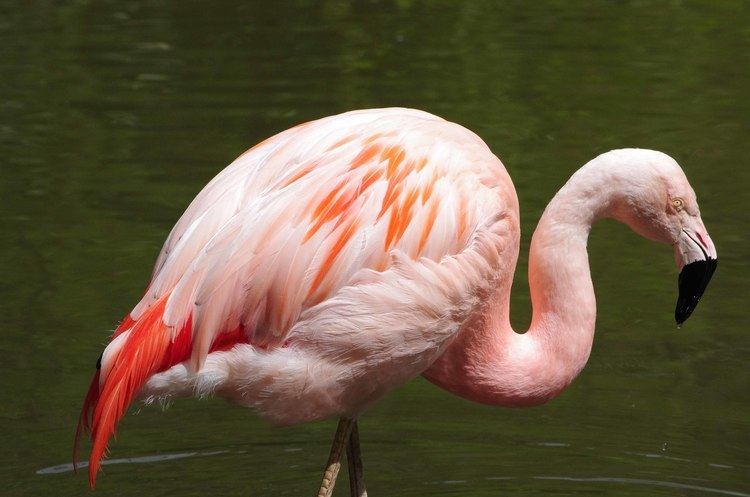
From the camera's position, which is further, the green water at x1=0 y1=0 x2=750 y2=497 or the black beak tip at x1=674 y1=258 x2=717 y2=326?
the green water at x1=0 y1=0 x2=750 y2=497

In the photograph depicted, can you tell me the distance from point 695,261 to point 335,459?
1377 mm

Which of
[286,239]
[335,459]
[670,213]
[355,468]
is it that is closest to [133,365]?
[286,239]

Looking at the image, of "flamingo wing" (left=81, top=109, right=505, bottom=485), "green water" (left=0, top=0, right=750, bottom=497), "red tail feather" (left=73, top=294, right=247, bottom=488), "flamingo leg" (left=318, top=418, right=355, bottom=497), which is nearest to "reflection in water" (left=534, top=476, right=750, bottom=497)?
"green water" (left=0, top=0, right=750, bottom=497)

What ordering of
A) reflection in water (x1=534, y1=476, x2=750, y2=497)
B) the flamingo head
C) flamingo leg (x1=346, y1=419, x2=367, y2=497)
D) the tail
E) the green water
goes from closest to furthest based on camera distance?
the tail, the flamingo head, flamingo leg (x1=346, y1=419, x2=367, y2=497), reflection in water (x1=534, y1=476, x2=750, y2=497), the green water

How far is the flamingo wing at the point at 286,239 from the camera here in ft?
13.7

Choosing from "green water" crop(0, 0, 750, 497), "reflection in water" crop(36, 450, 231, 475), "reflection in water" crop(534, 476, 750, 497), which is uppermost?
"reflection in water" crop(534, 476, 750, 497)

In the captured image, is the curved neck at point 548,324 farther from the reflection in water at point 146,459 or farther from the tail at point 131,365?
the reflection in water at point 146,459

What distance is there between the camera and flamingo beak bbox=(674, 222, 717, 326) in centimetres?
464

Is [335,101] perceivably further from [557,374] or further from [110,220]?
[557,374]

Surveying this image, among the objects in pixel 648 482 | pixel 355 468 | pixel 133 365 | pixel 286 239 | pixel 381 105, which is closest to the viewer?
pixel 133 365

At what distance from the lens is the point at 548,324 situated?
15.4 ft

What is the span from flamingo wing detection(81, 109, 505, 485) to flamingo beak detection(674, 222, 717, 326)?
0.70 m

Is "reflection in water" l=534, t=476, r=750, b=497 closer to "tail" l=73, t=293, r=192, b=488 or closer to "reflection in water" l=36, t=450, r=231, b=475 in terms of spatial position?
"reflection in water" l=36, t=450, r=231, b=475

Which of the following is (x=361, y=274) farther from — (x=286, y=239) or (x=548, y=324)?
(x=548, y=324)
